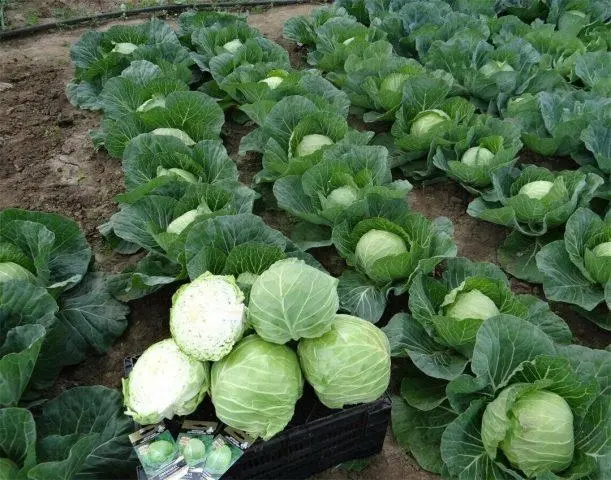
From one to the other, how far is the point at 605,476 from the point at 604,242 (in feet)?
6.09

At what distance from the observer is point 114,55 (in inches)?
229

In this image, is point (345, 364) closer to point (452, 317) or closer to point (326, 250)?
point (452, 317)

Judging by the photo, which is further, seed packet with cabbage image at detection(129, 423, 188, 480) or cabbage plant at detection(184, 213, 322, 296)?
cabbage plant at detection(184, 213, 322, 296)

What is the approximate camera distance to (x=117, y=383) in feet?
10.9

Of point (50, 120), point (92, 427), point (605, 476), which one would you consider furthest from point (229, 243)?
point (50, 120)

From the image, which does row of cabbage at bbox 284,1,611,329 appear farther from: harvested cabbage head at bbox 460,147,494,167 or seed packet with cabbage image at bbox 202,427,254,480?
seed packet with cabbage image at bbox 202,427,254,480

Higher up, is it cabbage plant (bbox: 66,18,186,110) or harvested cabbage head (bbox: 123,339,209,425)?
cabbage plant (bbox: 66,18,186,110)

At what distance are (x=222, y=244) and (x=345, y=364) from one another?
106 cm

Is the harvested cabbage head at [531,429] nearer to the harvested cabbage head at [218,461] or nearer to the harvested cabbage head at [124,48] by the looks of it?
the harvested cabbage head at [218,461]

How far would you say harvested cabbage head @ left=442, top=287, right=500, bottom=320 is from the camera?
3111mm

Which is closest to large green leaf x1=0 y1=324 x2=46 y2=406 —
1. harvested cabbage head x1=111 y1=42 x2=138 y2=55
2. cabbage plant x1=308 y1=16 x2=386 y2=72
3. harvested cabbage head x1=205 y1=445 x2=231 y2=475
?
harvested cabbage head x1=205 y1=445 x2=231 y2=475

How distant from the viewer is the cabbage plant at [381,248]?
3473 millimetres

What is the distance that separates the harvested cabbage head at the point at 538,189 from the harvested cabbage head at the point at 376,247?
1.27 meters

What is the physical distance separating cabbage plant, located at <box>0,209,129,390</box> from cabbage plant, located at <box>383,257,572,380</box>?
6.06 ft
